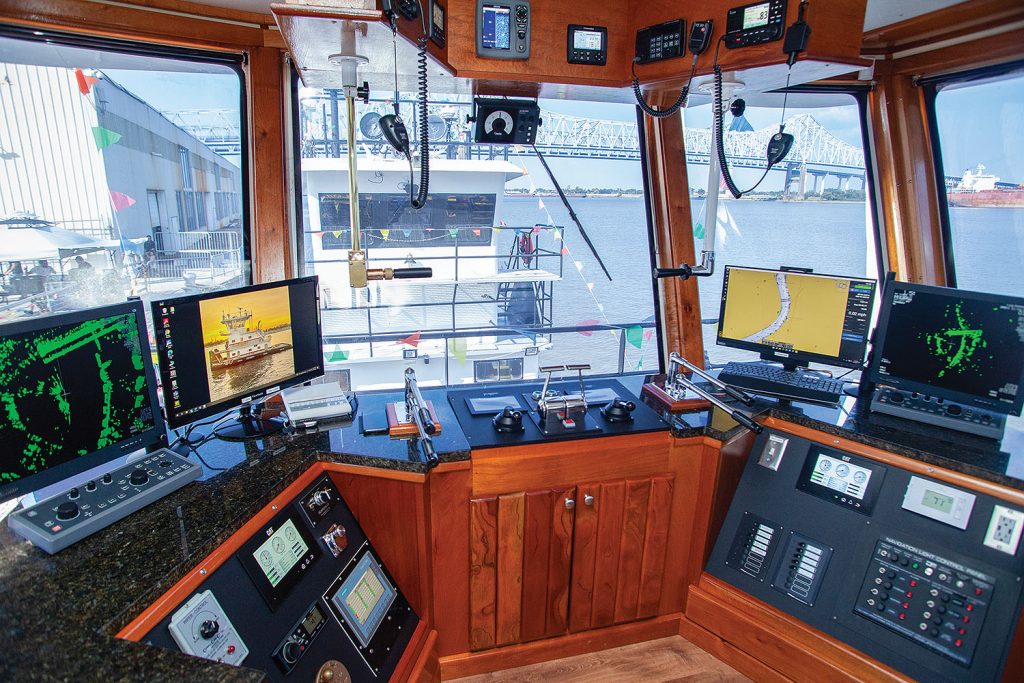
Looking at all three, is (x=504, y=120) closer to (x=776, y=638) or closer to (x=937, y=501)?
(x=937, y=501)

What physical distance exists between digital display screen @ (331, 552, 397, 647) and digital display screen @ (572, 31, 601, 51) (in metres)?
1.93

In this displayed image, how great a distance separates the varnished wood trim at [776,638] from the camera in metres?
1.87

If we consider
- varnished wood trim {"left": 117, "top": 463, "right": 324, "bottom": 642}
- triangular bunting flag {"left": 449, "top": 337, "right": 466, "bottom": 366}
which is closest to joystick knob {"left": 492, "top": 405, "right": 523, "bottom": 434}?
varnished wood trim {"left": 117, "top": 463, "right": 324, "bottom": 642}

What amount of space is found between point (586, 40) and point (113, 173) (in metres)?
1.85

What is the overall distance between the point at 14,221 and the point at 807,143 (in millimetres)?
3532

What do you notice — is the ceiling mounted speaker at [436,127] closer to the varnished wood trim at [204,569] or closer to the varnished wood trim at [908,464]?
the varnished wood trim at [204,569]

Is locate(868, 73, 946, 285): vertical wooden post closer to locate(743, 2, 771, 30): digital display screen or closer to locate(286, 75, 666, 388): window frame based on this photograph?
locate(286, 75, 666, 388): window frame

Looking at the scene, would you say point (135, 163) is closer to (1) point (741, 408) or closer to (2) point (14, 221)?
(2) point (14, 221)

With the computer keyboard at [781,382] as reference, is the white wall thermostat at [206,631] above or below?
below

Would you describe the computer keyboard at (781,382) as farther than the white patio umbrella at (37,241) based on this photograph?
Yes

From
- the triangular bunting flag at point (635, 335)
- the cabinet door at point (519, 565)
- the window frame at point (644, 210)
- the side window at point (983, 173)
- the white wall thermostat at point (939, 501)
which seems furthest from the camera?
the triangular bunting flag at point (635, 335)

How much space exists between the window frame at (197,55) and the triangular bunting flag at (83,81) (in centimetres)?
9

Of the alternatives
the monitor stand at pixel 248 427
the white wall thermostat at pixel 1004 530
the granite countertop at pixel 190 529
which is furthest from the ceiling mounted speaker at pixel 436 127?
the white wall thermostat at pixel 1004 530

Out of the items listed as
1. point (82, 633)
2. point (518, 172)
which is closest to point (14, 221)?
point (82, 633)
